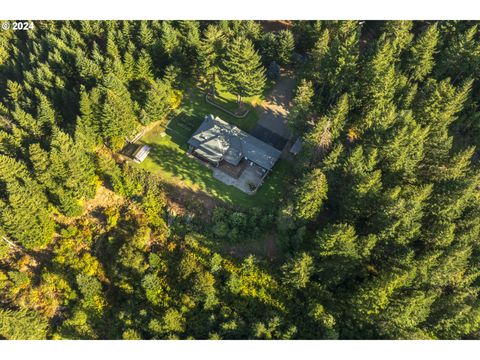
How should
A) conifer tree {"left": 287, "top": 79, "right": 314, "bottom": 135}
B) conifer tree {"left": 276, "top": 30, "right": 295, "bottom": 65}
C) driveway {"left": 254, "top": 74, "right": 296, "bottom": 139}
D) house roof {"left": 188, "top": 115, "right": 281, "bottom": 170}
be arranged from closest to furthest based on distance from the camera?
conifer tree {"left": 287, "top": 79, "right": 314, "bottom": 135}
house roof {"left": 188, "top": 115, "right": 281, "bottom": 170}
conifer tree {"left": 276, "top": 30, "right": 295, "bottom": 65}
driveway {"left": 254, "top": 74, "right": 296, "bottom": 139}

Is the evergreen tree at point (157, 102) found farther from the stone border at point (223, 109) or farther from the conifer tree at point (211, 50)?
the stone border at point (223, 109)

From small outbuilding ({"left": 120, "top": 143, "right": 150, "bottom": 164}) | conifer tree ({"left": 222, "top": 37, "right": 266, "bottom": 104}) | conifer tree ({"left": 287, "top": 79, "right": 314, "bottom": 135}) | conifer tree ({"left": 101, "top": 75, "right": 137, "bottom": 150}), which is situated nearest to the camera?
conifer tree ({"left": 101, "top": 75, "right": 137, "bottom": 150})

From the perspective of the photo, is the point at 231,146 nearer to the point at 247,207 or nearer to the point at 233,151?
the point at 233,151

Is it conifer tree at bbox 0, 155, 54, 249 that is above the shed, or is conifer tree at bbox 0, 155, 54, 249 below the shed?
below

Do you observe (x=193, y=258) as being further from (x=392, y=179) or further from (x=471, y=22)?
(x=471, y=22)

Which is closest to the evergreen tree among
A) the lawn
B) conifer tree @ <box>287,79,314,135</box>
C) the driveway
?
the lawn

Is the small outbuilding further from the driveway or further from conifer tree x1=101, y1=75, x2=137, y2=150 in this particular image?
the driveway
